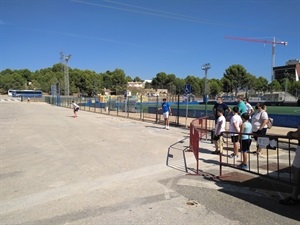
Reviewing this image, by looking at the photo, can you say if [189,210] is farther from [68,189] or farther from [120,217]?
[68,189]

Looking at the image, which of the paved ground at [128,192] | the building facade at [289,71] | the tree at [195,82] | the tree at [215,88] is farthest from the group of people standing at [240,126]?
the building facade at [289,71]

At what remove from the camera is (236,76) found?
121625mm

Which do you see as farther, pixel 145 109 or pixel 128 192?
pixel 145 109

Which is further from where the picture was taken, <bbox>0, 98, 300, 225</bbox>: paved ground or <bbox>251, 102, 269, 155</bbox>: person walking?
<bbox>251, 102, 269, 155</bbox>: person walking

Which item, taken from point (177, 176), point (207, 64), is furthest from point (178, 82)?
point (177, 176)

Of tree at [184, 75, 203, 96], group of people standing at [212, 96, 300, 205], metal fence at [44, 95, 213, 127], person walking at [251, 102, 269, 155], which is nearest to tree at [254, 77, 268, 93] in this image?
tree at [184, 75, 203, 96]

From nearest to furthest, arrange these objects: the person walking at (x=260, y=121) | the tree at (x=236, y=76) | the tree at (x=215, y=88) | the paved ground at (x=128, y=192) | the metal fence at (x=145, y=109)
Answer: the paved ground at (x=128, y=192), the person walking at (x=260, y=121), the metal fence at (x=145, y=109), the tree at (x=236, y=76), the tree at (x=215, y=88)

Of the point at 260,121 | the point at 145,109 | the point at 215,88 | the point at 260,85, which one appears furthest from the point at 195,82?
the point at 260,121

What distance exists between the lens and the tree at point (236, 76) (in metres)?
120

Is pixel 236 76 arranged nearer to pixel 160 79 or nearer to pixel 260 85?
pixel 260 85

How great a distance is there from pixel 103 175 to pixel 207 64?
12.6 m

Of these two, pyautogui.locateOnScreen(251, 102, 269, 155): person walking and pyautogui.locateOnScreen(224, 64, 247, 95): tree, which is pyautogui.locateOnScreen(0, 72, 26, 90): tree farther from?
pyautogui.locateOnScreen(251, 102, 269, 155): person walking

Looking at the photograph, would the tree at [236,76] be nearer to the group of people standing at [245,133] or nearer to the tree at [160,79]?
the tree at [160,79]

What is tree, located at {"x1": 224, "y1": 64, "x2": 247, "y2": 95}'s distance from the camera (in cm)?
12019
